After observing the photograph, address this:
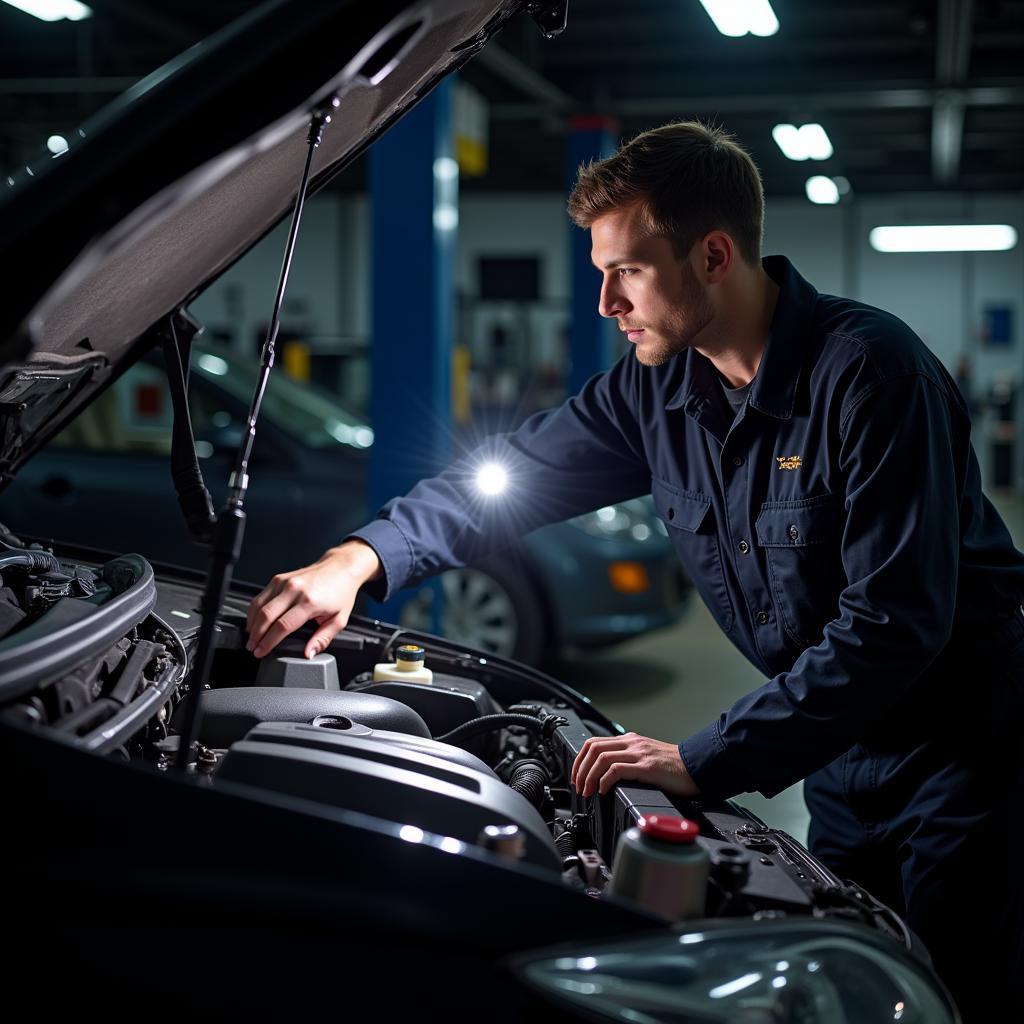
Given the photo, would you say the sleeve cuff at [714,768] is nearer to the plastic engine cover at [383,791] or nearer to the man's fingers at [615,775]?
the man's fingers at [615,775]

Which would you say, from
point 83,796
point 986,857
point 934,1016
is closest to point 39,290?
point 83,796

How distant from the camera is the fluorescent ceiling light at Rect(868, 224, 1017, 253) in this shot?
45.3ft

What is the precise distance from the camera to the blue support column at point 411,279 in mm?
4578

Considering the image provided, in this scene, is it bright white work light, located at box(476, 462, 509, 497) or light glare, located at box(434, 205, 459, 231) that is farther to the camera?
light glare, located at box(434, 205, 459, 231)

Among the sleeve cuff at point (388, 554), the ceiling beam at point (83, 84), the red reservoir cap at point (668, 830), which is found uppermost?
the ceiling beam at point (83, 84)

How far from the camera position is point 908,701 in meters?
1.54

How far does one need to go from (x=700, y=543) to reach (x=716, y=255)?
0.43 meters

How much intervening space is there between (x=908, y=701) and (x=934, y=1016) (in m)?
0.65

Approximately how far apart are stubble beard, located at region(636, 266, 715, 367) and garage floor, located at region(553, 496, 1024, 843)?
2.10 meters

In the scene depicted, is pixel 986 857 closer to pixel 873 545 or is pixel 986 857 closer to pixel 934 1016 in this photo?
pixel 873 545

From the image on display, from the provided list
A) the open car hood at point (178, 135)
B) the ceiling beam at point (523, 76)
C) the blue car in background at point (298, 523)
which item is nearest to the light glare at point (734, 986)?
the open car hood at point (178, 135)

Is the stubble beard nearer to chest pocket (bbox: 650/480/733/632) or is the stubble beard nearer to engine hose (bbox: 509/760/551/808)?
chest pocket (bbox: 650/480/733/632)

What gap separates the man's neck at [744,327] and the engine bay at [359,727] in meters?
0.56

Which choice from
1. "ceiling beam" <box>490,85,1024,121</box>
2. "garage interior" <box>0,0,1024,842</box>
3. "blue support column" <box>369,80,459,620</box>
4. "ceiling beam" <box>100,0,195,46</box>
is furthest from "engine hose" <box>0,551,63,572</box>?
"ceiling beam" <box>490,85,1024,121</box>
